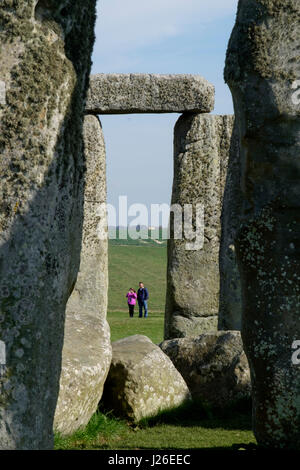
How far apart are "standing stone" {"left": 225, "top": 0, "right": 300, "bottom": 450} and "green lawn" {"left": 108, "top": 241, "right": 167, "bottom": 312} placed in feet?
63.3

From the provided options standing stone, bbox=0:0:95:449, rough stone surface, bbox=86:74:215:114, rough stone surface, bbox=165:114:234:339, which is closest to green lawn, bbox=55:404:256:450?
standing stone, bbox=0:0:95:449

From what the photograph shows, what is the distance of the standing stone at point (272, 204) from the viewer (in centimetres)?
485

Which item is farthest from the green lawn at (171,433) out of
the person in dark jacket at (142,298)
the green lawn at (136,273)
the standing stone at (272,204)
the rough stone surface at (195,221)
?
the green lawn at (136,273)

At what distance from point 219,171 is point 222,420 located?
7310mm

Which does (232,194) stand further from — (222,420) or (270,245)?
(270,245)

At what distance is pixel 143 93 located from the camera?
43.3 ft

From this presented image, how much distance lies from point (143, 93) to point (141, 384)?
705 centimetres

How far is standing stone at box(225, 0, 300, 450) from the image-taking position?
15.9ft

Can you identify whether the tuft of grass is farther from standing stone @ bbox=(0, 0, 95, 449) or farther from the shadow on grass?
standing stone @ bbox=(0, 0, 95, 449)

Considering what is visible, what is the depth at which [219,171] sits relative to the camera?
13906mm

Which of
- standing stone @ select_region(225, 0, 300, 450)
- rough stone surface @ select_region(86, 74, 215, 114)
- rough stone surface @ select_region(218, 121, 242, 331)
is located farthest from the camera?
rough stone surface @ select_region(86, 74, 215, 114)

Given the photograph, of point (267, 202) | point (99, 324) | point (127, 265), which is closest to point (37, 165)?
point (267, 202)

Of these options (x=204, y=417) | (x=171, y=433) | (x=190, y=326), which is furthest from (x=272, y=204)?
(x=190, y=326)

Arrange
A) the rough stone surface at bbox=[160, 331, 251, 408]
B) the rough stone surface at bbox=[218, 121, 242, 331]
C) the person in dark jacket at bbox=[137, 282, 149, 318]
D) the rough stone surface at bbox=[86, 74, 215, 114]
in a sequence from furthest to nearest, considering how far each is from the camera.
Answer: 1. the person in dark jacket at bbox=[137, 282, 149, 318]
2. the rough stone surface at bbox=[86, 74, 215, 114]
3. the rough stone surface at bbox=[218, 121, 242, 331]
4. the rough stone surface at bbox=[160, 331, 251, 408]
